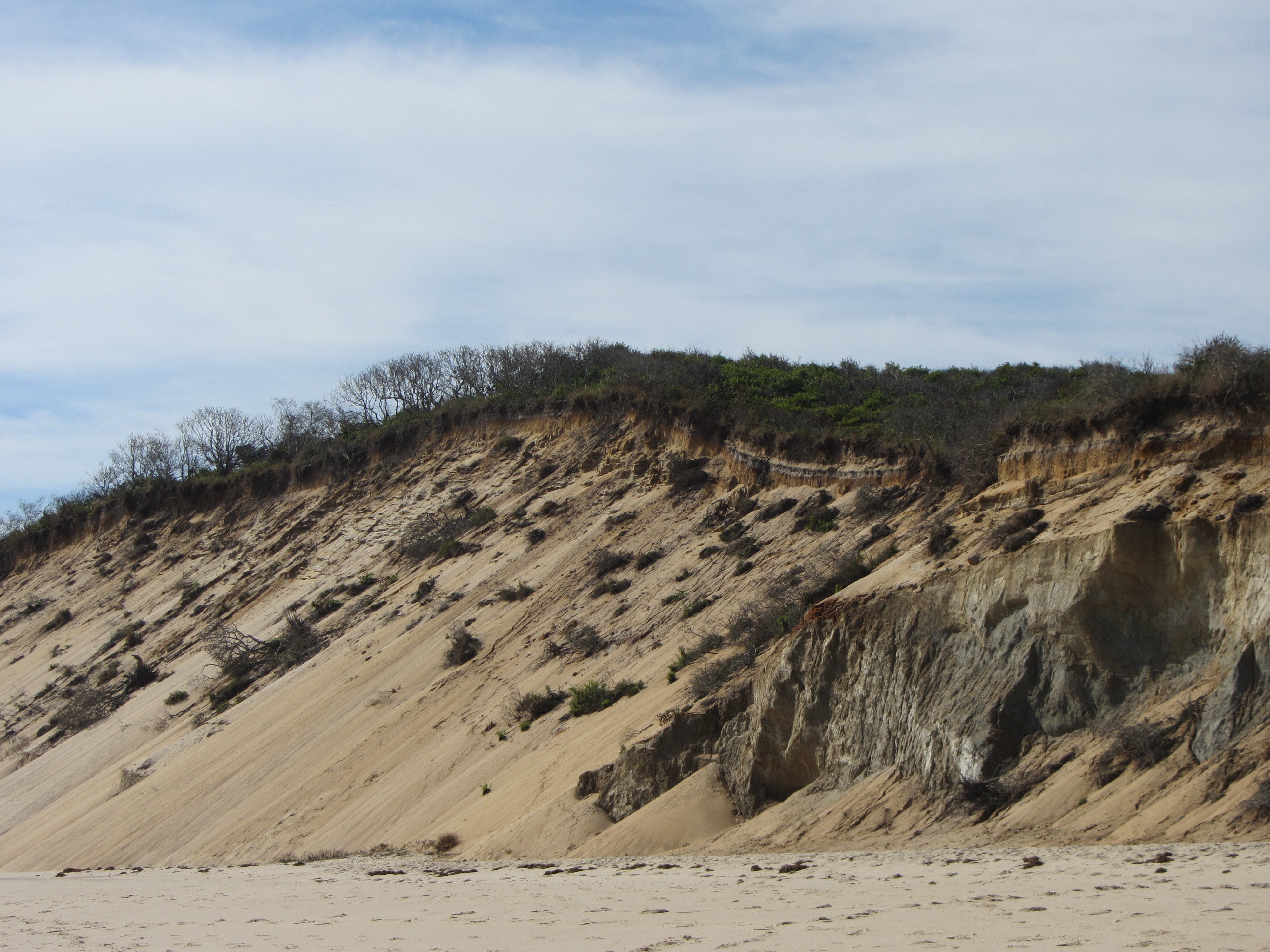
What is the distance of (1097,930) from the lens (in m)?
7.82

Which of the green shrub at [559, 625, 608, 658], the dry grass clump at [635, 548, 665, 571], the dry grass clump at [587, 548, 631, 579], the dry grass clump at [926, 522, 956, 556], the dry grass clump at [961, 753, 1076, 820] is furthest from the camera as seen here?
the dry grass clump at [587, 548, 631, 579]

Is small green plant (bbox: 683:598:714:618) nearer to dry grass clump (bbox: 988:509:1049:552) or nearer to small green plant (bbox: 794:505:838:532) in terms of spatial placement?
small green plant (bbox: 794:505:838:532)

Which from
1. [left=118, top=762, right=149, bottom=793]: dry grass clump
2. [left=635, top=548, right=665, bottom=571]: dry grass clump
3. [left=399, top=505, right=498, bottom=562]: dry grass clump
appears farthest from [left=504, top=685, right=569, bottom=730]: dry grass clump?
[left=118, top=762, right=149, bottom=793]: dry grass clump

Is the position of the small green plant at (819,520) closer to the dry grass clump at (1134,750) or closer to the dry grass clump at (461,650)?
A: the dry grass clump at (461,650)

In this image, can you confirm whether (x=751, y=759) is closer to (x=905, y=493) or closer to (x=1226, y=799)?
(x=1226, y=799)

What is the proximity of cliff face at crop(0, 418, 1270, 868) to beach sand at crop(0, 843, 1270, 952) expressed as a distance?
144cm

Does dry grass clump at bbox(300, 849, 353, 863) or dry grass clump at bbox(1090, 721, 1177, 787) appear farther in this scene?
dry grass clump at bbox(300, 849, 353, 863)

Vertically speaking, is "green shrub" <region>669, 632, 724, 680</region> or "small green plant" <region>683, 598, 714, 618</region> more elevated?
"small green plant" <region>683, 598, 714, 618</region>

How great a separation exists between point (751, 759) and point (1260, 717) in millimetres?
6405

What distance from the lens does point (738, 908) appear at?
33.1ft

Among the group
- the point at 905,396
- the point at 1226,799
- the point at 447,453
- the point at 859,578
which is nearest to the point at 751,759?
the point at 859,578

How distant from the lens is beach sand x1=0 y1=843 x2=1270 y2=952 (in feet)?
26.5

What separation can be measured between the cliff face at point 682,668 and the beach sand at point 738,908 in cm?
144

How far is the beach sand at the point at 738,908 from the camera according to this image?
26.5 feet
